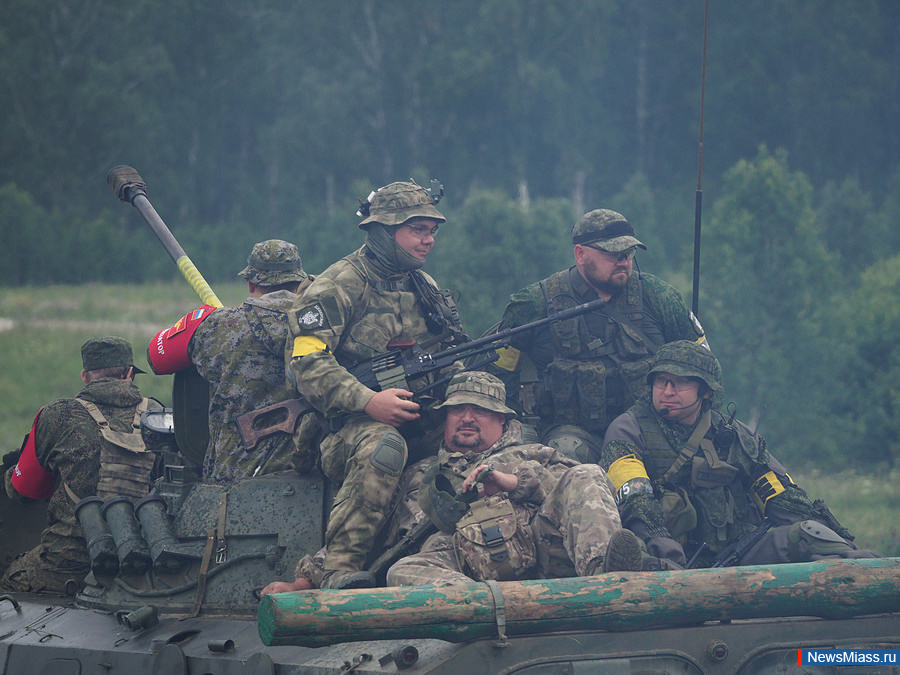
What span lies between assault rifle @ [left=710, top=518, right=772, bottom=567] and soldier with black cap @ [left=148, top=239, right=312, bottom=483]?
8.47 feet

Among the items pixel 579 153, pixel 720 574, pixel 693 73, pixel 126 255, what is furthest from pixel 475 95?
pixel 720 574

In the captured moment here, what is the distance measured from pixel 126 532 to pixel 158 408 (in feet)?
5.95

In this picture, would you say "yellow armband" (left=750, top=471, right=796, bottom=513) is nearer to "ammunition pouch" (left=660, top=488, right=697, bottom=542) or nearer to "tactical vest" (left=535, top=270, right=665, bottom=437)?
"ammunition pouch" (left=660, top=488, right=697, bottom=542)

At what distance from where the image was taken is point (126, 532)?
7.15m

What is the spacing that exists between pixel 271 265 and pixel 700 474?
3.17 metres

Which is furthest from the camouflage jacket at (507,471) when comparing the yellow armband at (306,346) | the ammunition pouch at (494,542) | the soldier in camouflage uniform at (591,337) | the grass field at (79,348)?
the grass field at (79,348)

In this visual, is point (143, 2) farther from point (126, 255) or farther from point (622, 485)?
point (622, 485)

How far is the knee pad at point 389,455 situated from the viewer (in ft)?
21.2

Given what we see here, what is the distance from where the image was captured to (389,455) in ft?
21.3

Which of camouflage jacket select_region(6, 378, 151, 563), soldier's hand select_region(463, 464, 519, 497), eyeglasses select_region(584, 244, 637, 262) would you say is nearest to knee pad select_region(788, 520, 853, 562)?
soldier's hand select_region(463, 464, 519, 497)

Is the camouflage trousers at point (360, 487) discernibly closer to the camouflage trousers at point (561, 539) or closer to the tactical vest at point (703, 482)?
the camouflage trousers at point (561, 539)

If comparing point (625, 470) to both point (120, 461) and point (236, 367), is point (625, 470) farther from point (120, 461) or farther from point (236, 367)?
point (120, 461)

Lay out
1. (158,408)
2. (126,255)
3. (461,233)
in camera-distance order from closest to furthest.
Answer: (158,408), (461,233), (126,255)

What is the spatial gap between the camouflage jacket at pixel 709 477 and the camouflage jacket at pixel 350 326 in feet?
4.34
